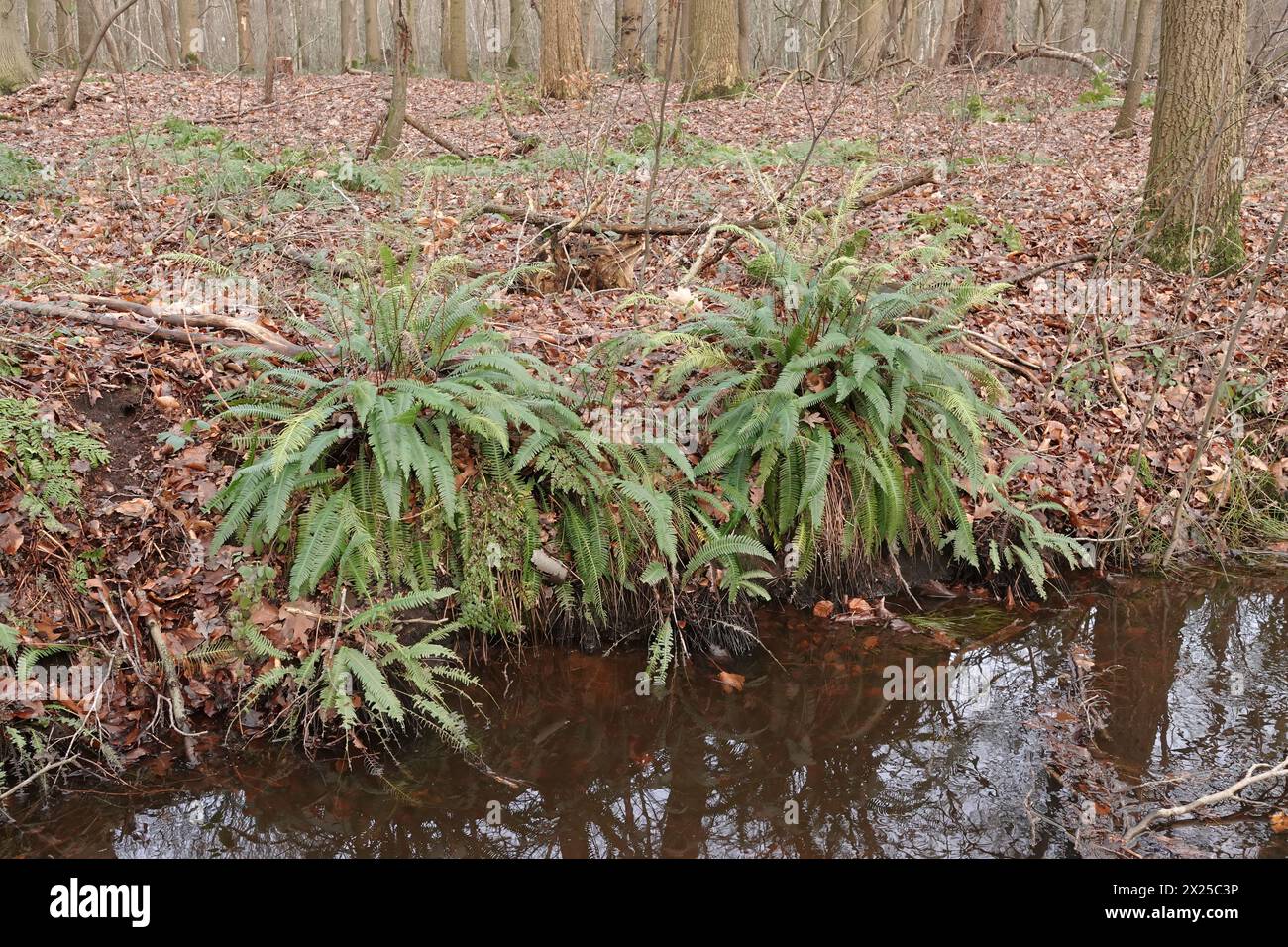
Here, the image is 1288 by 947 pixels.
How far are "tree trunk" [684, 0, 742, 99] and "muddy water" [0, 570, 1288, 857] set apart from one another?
1103 cm

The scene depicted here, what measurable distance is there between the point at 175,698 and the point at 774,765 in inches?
114

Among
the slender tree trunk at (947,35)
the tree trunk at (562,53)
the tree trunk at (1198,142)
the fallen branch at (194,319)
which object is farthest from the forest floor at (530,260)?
the slender tree trunk at (947,35)

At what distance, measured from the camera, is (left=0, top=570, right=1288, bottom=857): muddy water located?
4023 mm

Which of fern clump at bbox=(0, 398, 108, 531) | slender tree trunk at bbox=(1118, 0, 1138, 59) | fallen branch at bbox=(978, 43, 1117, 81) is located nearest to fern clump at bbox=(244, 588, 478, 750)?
fern clump at bbox=(0, 398, 108, 531)

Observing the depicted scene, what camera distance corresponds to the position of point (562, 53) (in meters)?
14.1

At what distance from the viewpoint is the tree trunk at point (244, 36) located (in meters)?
15.8

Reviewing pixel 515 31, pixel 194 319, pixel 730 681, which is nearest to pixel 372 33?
pixel 515 31

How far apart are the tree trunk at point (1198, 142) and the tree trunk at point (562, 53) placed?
27.9ft

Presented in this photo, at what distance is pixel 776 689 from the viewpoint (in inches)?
205

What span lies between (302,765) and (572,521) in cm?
185

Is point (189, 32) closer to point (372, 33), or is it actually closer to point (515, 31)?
point (372, 33)

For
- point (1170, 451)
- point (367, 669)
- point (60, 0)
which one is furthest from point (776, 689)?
point (60, 0)

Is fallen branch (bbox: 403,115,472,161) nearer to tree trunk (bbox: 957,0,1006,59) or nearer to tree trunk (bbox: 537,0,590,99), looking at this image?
tree trunk (bbox: 537,0,590,99)

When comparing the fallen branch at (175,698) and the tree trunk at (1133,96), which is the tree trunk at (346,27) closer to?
the tree trunk at (1133,96)
